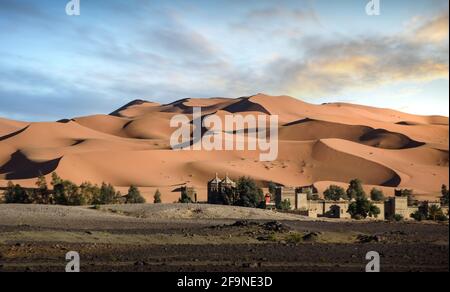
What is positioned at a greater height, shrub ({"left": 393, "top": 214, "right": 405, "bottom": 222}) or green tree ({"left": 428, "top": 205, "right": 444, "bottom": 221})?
green tree ({"left": 428, "top": 205, "right": 444, "bottom": 221})

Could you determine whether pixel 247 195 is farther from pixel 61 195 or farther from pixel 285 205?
pixel 61 195

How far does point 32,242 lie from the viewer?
20.2 m

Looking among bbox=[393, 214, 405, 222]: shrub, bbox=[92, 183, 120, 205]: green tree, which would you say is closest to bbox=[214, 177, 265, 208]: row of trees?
bbox=[92, 183, 120, 205]: green tree

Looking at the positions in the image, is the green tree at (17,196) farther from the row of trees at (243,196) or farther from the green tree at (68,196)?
the row of trees at (243,196)

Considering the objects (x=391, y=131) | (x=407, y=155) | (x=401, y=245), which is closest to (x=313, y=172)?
(x=407, y=155)

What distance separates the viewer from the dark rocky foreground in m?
14.1

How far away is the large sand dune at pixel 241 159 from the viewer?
75.8 m

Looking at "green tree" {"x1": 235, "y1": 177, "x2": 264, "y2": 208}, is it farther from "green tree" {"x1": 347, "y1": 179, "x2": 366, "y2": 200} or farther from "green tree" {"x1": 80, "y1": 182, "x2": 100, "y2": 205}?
"green tree" {"x1": 347, "y1": 179, "x2": 366, "y2": 200}

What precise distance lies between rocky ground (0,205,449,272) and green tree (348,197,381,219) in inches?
504

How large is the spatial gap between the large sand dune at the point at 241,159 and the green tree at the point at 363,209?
18163 mm

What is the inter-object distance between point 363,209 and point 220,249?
2521 centimetres

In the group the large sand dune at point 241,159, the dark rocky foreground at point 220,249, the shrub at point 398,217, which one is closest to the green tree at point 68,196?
the large sand dune at point 241,159
